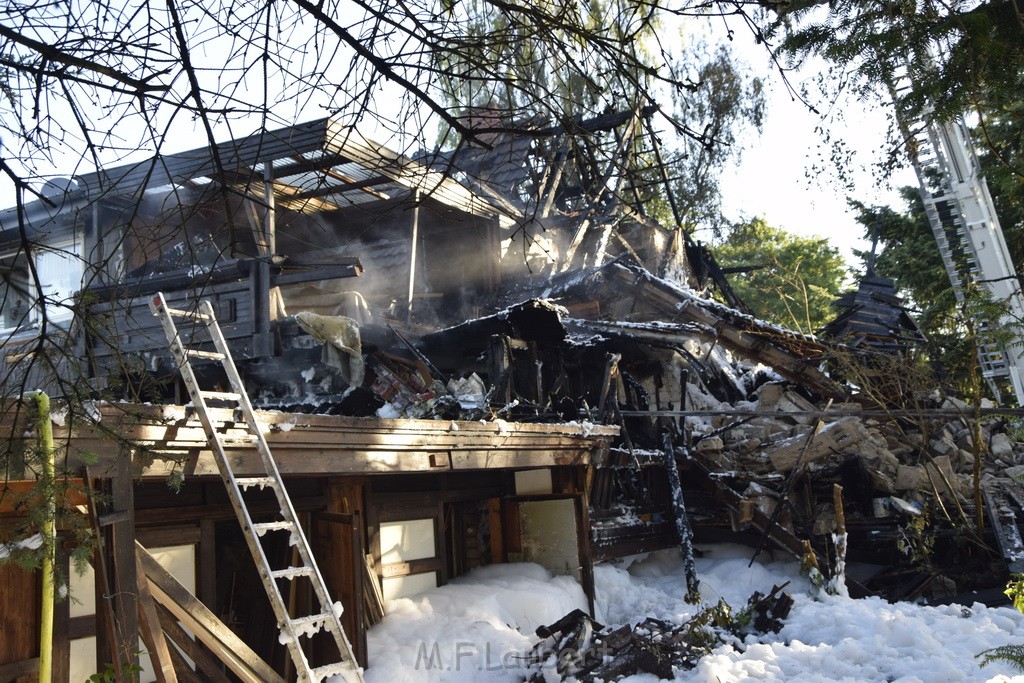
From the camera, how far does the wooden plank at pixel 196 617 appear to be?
16.7ft

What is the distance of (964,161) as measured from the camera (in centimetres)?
1655

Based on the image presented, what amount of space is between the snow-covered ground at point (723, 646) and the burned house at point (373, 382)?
16.0 inches

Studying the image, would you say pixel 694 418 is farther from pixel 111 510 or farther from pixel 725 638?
pixel 111 510

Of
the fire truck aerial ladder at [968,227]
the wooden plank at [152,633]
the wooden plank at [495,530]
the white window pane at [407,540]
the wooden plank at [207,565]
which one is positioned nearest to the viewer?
the wooden plank at [152,633]

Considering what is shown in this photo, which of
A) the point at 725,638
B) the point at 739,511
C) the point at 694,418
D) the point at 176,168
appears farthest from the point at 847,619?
the point at 176,168

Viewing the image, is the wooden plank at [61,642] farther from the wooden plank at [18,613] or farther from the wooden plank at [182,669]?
the wooden plank at [182,669]

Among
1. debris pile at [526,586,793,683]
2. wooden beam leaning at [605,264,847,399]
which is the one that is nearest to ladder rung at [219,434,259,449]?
debris pile at [526,586,793,683]

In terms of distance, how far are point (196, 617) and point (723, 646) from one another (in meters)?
6.04

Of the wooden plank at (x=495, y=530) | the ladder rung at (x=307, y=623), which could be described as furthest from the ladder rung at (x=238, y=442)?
the wooden plank at (x=495, y=530)

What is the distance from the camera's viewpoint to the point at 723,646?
902 centimetres

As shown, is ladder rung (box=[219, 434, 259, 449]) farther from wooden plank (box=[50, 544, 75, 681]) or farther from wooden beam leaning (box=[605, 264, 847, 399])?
wooden beam leaning (box=[605, 264, 847, 399])

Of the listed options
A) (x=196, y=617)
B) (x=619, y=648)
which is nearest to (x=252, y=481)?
(x=196, y=617)

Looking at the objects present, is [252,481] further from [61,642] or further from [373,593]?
[373,593]

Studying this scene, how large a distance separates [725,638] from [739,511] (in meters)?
3.73
